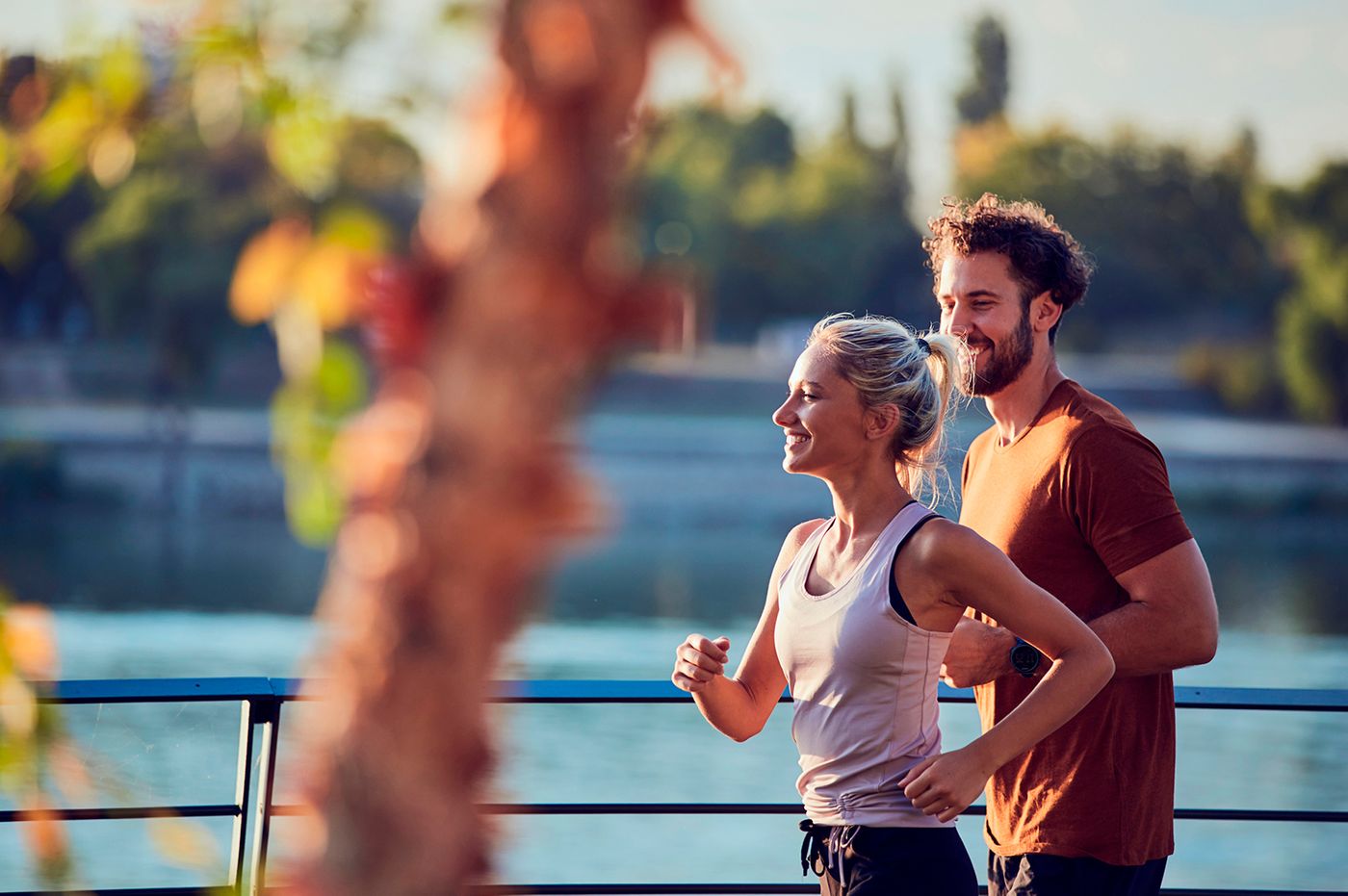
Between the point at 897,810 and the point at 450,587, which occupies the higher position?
the point at 450,587

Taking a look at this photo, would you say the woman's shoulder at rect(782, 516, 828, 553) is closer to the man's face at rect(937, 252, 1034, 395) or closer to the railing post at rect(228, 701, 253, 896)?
the man's face at rect(937, 252, 1034, 395)

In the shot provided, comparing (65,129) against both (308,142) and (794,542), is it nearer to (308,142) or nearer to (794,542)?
(308,142)

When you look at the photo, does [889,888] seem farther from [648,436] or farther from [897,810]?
[648,436]

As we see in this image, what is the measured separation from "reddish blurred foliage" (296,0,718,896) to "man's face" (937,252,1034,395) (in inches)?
60.6

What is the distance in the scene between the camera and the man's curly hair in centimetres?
230

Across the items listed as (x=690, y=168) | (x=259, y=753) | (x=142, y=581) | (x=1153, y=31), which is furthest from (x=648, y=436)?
(x=259, y=753)

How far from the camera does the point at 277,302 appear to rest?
2.56 ft

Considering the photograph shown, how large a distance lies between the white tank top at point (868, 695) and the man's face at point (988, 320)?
0.32 m

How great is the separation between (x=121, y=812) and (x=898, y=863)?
86cm

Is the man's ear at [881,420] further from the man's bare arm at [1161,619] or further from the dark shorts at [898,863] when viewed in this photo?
the dark shorts at [898,863]

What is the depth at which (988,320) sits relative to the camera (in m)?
2.26

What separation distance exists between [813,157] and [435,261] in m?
56.7

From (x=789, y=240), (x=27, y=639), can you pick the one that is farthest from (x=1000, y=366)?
(x=789, y=240)

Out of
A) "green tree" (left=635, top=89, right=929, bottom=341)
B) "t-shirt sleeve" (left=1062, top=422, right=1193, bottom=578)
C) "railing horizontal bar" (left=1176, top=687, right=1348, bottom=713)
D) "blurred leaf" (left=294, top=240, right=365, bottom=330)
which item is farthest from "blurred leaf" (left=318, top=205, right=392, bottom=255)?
"green tree" (left=635, top=89, right=929, bottom=341)
